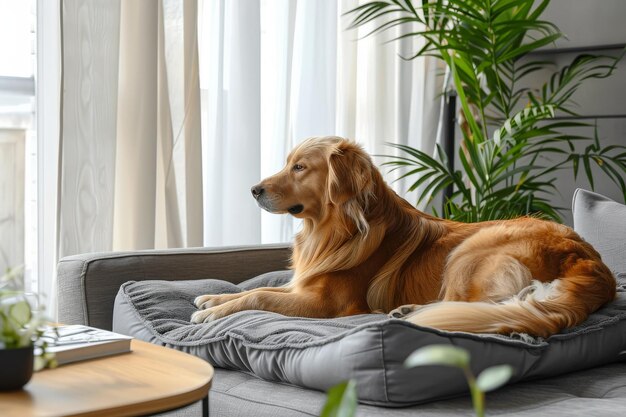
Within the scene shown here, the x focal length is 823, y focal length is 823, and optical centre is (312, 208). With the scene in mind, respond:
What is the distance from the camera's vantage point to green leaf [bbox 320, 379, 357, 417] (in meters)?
0.47

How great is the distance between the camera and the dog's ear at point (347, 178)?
7.18ft

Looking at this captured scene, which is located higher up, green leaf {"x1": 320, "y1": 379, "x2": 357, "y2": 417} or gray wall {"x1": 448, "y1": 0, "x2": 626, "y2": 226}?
gray wall {"x1": 448, "y1": 0, "x2": 626, "y2": 226}

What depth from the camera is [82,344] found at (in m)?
1.37

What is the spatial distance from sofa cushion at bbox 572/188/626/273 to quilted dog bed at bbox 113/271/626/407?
0.70ft

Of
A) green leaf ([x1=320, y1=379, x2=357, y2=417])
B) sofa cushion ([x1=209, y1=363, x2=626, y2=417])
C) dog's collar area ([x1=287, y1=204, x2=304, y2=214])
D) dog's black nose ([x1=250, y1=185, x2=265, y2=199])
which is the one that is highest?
dog's black nose ([x1=250, y1=185, x2=265, y2=199])

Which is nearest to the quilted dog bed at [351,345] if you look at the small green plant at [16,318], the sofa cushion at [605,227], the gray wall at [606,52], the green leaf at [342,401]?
the sofa cushion at [605,227]

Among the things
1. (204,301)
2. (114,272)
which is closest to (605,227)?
(204,301)

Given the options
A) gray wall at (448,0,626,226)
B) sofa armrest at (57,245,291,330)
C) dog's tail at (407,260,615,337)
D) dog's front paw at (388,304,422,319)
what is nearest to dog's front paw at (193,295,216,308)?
sofa armrest at (57,245,291,330)

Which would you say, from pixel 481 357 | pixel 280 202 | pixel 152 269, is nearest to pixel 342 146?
pixel 280 202

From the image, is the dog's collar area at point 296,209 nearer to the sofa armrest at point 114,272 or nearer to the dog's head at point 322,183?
the dog's head at point 322,183

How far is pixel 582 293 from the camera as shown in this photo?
1.83m

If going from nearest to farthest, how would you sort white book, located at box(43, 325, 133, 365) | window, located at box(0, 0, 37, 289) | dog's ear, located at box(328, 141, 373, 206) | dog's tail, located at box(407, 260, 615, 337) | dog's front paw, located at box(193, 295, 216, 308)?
white book, located at box(43, 325, 133, 365) < dog's tail, located at box(407, 260, 615, 337) < dog's front paw, located at box(193, 295, 216, 308) < dog's ear, located at box(328, 141, 373, 206) < window, located at box(0, 0, 37, 289)

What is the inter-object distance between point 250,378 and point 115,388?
566mm

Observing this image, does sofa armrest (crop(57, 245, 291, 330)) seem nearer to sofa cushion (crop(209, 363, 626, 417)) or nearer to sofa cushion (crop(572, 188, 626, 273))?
sofa cushion (crop(209, 363, 626, 417))
